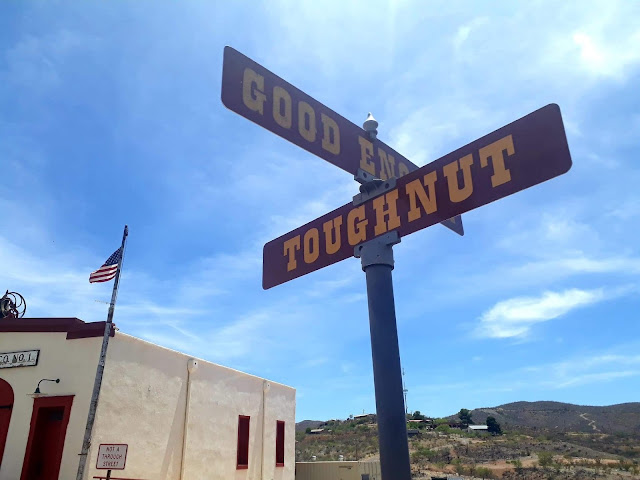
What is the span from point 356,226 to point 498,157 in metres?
1.32

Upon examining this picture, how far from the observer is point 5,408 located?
1399cm

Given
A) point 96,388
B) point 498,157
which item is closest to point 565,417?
point 96,388

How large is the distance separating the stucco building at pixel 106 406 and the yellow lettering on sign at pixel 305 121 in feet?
38.5

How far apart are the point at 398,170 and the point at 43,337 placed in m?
13.5


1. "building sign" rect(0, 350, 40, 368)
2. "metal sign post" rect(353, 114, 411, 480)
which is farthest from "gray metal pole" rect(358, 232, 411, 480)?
"building sign" rect(0, 350, 40, 368)

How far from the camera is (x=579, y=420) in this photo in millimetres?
72438

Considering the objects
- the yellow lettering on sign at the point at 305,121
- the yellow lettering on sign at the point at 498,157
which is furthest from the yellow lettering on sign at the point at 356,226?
the yellow lettering on sign at the point at 498,157

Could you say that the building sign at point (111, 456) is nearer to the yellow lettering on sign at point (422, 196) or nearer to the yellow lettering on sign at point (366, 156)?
the yellow lettering on sign at point (366, 156)

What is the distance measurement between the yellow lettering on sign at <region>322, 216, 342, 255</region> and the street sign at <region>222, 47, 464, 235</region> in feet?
1.61

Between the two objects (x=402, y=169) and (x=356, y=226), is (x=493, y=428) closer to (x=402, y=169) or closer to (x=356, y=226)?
(x=402, y=169)

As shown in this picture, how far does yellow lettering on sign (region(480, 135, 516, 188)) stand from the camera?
342 cm

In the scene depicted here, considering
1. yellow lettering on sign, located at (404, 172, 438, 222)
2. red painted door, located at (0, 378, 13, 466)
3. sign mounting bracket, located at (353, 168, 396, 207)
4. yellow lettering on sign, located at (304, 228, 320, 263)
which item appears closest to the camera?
yellow lettering on sign, located at (404, 172, 438, 222)

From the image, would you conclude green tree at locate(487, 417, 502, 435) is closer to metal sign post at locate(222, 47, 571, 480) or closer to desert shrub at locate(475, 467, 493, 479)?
desert shrub at locate(475, 467, 493, 479)

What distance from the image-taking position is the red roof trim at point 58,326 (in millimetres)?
13797
